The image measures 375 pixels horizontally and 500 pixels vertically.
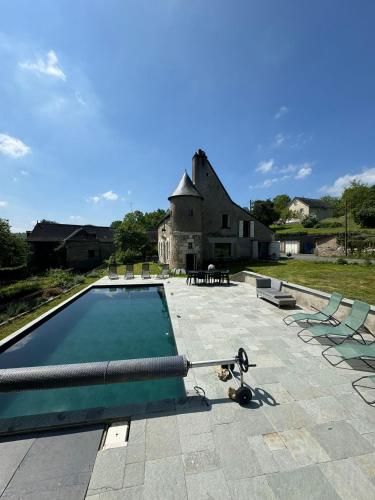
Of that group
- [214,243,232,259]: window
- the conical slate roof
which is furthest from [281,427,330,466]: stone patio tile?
[214,243,232,259]: window

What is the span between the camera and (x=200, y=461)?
259 cm

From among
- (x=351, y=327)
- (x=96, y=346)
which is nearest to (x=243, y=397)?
(x=351, y=327)

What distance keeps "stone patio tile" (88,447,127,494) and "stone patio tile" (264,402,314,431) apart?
81.0 inches

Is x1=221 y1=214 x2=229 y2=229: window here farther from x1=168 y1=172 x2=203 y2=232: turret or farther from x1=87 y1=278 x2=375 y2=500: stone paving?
x1=87 y1=278 x2=375 y2=500: stone paving

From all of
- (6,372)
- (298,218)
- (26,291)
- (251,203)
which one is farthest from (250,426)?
(298,218)

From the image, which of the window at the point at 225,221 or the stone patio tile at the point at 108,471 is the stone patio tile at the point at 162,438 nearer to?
the stone patio tile at the point at 108,471

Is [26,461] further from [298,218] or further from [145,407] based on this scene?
[298,218]

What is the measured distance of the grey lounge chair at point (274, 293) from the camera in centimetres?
859

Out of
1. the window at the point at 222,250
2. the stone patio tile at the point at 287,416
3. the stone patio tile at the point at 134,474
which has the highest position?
the window at the point at 222,250

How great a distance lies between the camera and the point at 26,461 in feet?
8.57

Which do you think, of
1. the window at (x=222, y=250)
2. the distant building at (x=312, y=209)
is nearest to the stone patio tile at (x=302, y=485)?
the window at (x=222, y=250)

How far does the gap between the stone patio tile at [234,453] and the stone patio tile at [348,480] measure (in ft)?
2.52

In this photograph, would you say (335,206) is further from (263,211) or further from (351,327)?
(351,327)

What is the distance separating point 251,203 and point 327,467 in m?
56.7
